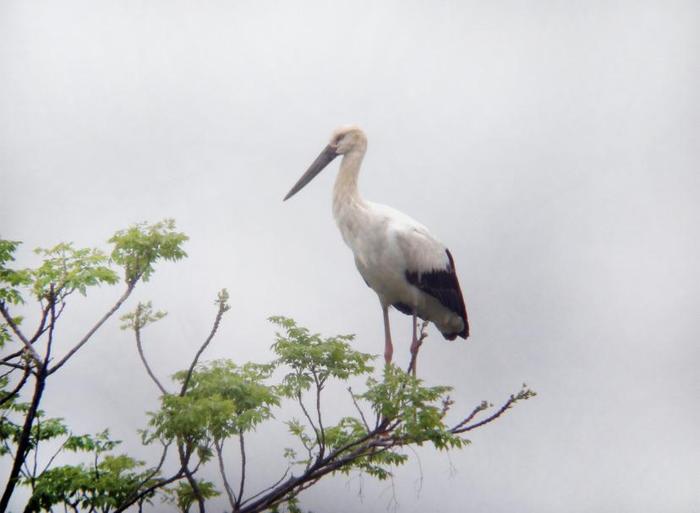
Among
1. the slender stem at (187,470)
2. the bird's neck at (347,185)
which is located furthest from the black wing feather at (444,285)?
the slender stem at (187,470)

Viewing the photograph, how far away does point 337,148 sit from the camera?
9344mm

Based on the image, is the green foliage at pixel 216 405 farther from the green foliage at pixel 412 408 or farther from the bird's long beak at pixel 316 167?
the bird's long beak at pixel 316 167

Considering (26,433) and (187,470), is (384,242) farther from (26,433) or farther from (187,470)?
(26,433)

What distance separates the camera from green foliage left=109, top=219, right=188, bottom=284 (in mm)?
6875

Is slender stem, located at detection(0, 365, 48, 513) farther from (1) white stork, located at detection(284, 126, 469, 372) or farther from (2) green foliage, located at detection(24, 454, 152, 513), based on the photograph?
(1) white stork, located at detection(284, 126, 469, 372)

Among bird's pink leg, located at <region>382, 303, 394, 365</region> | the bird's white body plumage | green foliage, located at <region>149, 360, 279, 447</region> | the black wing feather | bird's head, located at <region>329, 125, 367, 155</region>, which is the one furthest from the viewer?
bird's pink leg, located at <region>382, 303, 394, 365</region>

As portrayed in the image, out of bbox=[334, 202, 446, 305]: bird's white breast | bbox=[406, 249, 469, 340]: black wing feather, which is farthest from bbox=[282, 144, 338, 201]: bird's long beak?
bbox=[406, 249, 469, 340]: black wing feather

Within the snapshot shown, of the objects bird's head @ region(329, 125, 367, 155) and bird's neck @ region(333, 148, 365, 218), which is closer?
bird's neck @ region(333, 148, 365, 218)

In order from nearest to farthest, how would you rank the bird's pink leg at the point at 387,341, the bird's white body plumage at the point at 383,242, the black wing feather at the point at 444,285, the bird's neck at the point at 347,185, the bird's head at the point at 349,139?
the bird's white body plumage at the point at 383,242 < the bird's neck at the point at 347,185 < the black wing feather at the point at 444,285 < the bird's head at the point at 349,139 < the bird's pink leg at the point at 387,341

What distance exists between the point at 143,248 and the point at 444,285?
3691 mm

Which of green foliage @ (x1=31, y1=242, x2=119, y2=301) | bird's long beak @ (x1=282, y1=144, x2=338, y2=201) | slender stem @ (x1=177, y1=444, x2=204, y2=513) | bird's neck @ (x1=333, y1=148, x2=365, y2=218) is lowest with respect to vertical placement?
slender stem @ (x1=177, y1=444, x2=204, y2=513)

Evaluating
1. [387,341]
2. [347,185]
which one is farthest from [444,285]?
[347,185]

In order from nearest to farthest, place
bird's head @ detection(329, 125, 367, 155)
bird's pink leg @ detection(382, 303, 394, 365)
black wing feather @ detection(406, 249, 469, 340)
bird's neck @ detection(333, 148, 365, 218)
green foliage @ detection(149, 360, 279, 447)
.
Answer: green foliage @ detection(149, 360, 279, 447), bird's neck @ detection(333, 148, 365, 218), black wing feather @ detection(406, 249, 469, 340), bird's head @ detection(329, 125, 367, 155), bird's pink leg @ detection(382, 303, 394, 365)

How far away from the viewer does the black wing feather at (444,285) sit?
895 cm
